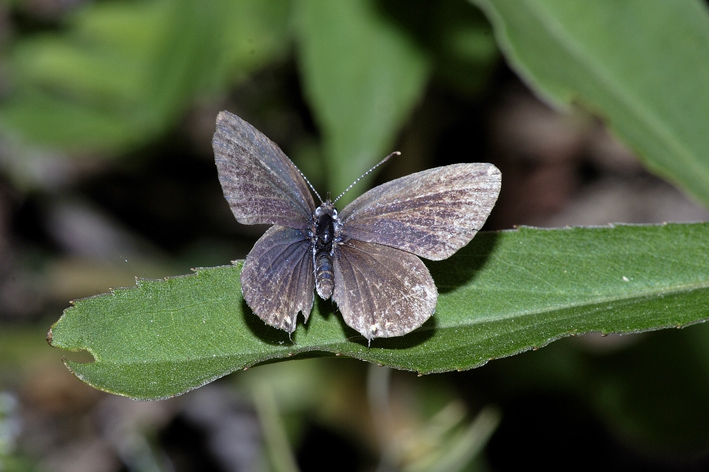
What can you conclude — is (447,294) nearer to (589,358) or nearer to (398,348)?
(398,348)

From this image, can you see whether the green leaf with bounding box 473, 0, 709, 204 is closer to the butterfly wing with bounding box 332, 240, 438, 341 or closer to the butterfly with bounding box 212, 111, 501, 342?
the butterfly with bounding box 212, 111, 501, 342

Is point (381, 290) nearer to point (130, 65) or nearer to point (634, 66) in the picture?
point (634, 66)

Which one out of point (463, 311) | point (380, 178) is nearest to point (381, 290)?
point (463, 311)

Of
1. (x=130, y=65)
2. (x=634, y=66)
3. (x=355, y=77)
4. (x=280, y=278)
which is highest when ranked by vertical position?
(x=634, y=66)

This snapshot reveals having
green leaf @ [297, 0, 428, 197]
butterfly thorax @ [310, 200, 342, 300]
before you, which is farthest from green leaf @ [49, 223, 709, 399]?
green leaf @ [297, 0, 428, 197]

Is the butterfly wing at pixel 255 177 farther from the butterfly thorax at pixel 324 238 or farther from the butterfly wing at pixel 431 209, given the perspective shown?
the butterfly wing at pixel 431 209

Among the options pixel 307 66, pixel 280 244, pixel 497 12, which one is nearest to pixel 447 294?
pixel 280 244
